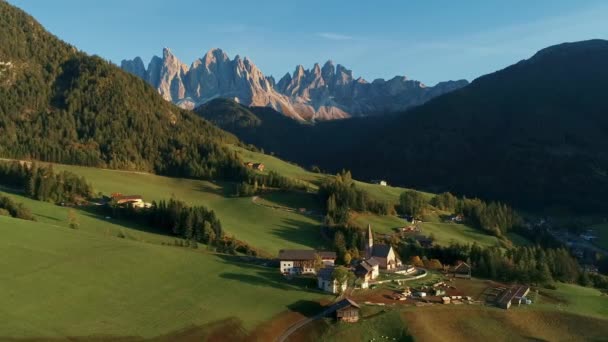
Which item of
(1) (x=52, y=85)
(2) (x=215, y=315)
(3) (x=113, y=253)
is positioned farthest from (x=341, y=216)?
(1) (x=52, y=85)

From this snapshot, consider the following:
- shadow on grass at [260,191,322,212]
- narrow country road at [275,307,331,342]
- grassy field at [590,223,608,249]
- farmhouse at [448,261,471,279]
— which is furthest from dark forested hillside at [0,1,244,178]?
grassy field at [590,223,608,249]

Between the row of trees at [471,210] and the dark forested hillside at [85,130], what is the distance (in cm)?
5228

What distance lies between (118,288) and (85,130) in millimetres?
126141

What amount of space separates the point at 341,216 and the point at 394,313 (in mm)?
67108

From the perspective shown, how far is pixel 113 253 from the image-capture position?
76250 mm

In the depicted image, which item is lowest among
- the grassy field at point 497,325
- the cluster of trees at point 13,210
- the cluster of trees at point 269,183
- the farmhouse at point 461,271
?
the grassy field at point 497,325

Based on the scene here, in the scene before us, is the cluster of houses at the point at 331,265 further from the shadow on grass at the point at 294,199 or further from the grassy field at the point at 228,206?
the shadow on grass at the point at 294,199

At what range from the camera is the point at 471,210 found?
15800 centimetres

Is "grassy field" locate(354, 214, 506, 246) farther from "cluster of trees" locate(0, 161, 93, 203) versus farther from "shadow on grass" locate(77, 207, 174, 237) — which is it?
"cluster of trees" locate(0, 161, 93, 203)

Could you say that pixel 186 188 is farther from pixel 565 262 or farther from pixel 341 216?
pixel 565 262

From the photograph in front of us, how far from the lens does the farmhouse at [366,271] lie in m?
74.6

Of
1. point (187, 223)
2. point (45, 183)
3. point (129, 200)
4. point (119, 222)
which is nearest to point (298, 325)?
point (187, 223)

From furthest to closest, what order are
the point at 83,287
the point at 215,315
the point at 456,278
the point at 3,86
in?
the point at 3,86
the point at 456,278
the point at 83,287
the point at 215,315

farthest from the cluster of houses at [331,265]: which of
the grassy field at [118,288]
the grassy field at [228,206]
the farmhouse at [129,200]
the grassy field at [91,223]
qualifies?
the farmhouse at [129,200]
